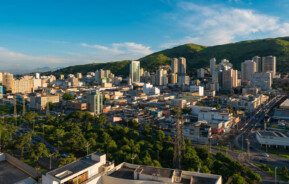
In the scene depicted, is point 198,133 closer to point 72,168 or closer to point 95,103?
point 95,103

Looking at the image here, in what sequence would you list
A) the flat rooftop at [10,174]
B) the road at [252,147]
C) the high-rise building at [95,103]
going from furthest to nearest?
1. the high-rise building at [95,103]
2. the road at [252,147]
3. the flat rooftop at [10,174]

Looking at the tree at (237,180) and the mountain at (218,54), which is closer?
the tree at (237,180)

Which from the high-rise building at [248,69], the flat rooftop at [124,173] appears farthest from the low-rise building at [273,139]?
the high-rise building at [248,69]

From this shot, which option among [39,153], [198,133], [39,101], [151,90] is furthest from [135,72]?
[39,153]

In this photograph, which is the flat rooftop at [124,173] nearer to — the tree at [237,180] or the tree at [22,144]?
the tree at [237,180]

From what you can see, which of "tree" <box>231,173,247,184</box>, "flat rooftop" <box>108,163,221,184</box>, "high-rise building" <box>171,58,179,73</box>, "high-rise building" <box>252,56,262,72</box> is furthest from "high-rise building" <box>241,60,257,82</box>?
"flat rooftop" <box>108,163,221,184</box>

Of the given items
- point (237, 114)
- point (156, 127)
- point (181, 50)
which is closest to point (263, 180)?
point (156, 127)

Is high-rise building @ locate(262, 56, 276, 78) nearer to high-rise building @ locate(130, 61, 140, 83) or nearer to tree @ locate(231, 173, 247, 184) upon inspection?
high-rise building @ locate(130, 61, 140, 83)

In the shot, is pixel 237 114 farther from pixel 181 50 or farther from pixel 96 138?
pixel 181 50
